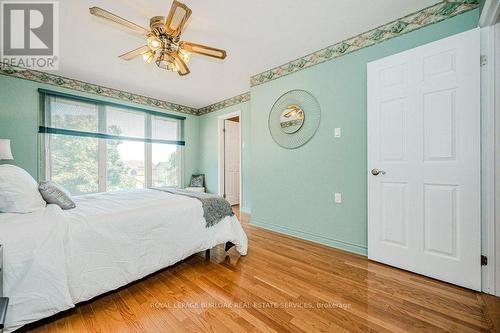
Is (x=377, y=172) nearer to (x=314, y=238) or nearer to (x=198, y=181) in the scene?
(x=314, y=238)

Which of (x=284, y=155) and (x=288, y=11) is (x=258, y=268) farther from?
(x=288, y=11)

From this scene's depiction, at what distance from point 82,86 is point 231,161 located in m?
3.21

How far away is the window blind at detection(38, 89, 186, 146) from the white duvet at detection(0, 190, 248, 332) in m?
2.31

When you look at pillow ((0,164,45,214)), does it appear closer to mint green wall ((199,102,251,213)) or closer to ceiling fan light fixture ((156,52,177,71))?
ceiling fan light fixture ((156,52,177,71))

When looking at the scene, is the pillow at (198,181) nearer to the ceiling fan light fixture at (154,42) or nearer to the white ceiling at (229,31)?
the white ceiling at (229,31)

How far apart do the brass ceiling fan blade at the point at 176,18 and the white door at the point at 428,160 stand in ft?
6.29

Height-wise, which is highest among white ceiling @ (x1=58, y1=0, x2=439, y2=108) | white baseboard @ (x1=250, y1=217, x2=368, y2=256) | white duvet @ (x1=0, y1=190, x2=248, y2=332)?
white ceiling @ (x1=58, y1=0, x2=439, y2=108)

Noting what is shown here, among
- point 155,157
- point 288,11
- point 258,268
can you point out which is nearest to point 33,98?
point 155,157

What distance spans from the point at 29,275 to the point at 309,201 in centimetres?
265

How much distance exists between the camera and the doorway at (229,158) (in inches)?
187

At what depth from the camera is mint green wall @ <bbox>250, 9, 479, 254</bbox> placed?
2.24 m

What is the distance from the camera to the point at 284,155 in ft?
9.91

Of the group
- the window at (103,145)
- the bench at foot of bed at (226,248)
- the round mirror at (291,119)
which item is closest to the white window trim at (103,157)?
the window at (103,145)

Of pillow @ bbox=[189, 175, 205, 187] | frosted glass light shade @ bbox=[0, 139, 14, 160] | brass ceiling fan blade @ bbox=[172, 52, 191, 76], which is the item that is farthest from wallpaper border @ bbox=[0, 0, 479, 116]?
pillow @ bbox=[189, 175, 205, 187]
